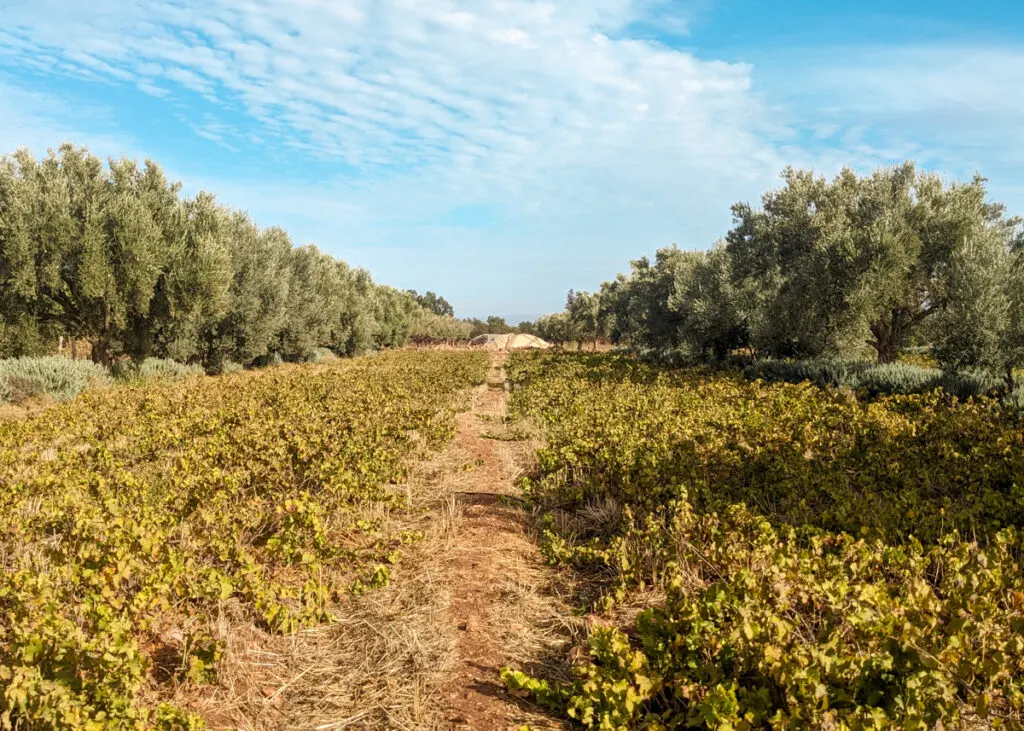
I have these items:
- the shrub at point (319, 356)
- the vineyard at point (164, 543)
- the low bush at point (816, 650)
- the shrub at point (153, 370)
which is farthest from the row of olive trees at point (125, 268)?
the low bush at point (816, 650)

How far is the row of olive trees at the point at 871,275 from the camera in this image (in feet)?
48.9

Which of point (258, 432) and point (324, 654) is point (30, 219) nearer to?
point (258, 432)

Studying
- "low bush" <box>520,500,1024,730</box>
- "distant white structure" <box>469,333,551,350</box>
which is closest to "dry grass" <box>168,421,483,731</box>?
"low bush" <box>520,500,1024,730</box>

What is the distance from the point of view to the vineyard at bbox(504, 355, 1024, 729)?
3.15 metres

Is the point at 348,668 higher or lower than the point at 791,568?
lower

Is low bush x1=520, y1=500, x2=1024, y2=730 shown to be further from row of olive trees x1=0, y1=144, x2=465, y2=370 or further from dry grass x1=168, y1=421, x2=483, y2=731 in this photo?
row of olive trees x1=0, y1=144, x2=465, y2=370

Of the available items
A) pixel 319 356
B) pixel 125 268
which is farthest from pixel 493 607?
pixel 319 356

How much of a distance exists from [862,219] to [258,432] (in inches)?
747

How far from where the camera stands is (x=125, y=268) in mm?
19609

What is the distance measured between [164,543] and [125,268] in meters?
18.6

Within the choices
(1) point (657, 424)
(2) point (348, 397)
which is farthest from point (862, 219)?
(2) point (348, 397)

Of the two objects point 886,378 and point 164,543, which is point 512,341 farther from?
point 164,543

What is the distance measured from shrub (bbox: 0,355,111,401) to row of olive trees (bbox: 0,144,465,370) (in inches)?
99.9

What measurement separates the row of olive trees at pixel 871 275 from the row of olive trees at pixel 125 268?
19.4 m
